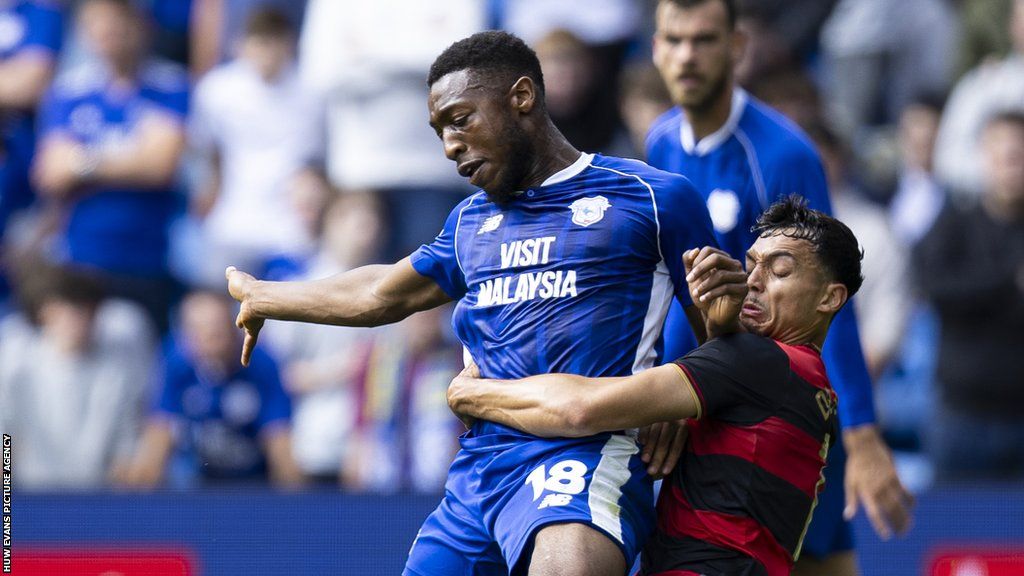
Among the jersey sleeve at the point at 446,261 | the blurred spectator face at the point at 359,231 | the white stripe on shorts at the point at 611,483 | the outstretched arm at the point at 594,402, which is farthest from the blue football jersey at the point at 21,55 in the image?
the white stripe on shorts at the point at 611,483

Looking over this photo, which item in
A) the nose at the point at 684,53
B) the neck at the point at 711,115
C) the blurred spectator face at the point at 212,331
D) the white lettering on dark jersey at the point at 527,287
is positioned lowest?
the blurred spectator face at the point at 212,331

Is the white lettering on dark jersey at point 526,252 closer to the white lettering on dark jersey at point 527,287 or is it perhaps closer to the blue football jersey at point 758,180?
the white lettering on dark jersey at point 527,287

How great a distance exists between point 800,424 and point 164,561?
544 centimetres

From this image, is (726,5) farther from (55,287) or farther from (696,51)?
(55,287)

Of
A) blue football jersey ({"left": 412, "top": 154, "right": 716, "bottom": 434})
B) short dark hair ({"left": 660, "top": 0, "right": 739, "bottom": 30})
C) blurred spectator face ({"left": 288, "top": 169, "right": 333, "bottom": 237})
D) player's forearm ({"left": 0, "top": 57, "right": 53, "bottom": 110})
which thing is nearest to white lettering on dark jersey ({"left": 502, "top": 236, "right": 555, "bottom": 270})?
blue football jersey ({"left": 412, "top": 154, "right": 716, "bottom": 434})

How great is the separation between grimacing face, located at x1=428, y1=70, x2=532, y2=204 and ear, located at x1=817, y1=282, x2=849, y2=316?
956mm

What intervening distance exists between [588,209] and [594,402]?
64 cm

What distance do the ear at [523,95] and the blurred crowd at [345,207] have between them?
4.44 m

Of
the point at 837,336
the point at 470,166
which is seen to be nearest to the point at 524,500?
the point at 470,166

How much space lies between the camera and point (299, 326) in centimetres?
929

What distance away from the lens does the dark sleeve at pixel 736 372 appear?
4031 millimetres

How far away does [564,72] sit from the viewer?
9.16 meters

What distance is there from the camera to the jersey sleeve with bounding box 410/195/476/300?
4.62 meters

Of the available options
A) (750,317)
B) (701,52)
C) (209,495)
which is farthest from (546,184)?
(209,495)
